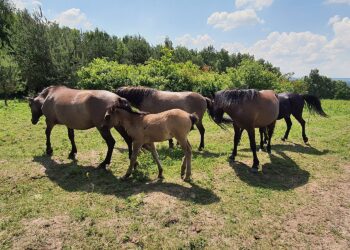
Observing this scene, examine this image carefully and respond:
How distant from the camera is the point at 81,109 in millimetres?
8602

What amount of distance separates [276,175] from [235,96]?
2.44 meters

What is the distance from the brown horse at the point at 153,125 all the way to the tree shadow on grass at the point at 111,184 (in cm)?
38

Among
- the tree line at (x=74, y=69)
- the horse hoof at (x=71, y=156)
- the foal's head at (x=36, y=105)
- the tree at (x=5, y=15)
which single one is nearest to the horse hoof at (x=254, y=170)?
the horse hoof at (x=71, y=156)

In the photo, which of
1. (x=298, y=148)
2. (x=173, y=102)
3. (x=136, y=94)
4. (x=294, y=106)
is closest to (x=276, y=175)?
(x=298, y=148)

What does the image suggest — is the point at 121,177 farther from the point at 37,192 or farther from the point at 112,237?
the point at 112,237

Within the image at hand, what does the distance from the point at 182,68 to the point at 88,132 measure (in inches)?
532

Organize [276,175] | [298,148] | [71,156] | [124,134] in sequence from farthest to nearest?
1. [298,148]
2. [71,156]
3. [124,134]
4. [276,175]

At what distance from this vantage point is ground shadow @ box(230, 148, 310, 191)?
7.93 metres

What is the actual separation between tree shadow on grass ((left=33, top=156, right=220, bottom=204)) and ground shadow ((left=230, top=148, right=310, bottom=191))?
5.08 feet

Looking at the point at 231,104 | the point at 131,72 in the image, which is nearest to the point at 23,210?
the point at 231,104

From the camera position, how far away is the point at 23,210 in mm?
6293

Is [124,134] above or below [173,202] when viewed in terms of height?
above

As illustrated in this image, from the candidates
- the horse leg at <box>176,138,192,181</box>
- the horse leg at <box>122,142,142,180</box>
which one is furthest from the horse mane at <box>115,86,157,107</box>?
the horse leg at <box>176,138,192,181</box>

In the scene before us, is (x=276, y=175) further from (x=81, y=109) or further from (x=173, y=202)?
(x=81, y=109)
